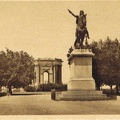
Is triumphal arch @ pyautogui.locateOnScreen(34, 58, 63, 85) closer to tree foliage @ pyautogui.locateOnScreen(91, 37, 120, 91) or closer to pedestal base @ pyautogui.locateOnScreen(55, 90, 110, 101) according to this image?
tree foliage @ pyautogui.locateOnScreen(91, 37, 120, 91)

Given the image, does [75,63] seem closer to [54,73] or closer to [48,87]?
[48,87]

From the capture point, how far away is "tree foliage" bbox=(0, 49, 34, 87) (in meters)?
54.6

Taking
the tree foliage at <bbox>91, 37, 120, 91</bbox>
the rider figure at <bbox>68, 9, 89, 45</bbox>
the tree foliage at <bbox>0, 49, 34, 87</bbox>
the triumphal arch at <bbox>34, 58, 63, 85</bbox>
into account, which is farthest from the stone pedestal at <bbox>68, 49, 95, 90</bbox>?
the triumphal arch at <bbox>34, 58, 63, 85</bbox>

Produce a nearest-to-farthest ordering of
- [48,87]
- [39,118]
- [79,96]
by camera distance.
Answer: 1. [39,118]
2. [79,96]
3. [48,87]

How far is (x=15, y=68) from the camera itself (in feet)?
188

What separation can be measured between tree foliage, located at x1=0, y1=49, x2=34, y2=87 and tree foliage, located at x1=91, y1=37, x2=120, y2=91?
9831mm

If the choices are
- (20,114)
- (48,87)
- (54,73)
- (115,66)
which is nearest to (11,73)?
(115,66)

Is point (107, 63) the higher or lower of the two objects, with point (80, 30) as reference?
lower

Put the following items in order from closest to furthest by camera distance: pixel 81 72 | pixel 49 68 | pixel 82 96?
pixel 82 96, pixel 81 72, pixel 49 68

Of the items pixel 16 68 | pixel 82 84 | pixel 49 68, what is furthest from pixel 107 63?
pixel 49 68

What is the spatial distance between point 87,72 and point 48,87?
44504 mm

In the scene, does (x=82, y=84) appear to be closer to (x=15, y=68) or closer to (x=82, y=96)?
(x=82, y=96)

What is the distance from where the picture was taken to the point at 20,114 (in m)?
23.3

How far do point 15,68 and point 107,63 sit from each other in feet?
47.4
